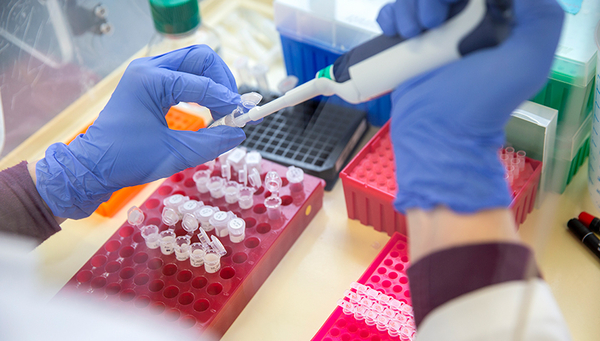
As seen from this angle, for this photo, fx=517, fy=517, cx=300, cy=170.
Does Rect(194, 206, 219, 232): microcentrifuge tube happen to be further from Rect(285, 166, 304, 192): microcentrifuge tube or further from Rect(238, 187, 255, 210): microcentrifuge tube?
Rect(285, 166, 304, 192): microcentrifuge tube

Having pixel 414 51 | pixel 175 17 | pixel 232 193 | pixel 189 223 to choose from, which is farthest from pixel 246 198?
pixel 414 51

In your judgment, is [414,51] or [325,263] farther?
[325,263]

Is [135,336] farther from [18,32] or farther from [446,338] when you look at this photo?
[18,32]

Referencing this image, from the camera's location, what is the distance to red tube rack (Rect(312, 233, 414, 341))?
95cm

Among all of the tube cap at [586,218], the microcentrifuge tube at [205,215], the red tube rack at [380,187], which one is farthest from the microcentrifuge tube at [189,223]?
the tube cap at [586,218]

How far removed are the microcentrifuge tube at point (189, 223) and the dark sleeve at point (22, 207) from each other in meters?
0.26

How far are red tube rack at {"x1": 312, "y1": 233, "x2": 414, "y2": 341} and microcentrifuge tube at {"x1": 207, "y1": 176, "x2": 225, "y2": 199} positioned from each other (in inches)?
15.0

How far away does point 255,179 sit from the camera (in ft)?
3.94

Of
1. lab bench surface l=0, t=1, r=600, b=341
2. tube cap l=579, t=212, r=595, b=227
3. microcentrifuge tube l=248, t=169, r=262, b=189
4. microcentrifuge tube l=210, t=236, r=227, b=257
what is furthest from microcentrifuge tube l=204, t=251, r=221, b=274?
tube cap l=579, t=212, r=595, b=227

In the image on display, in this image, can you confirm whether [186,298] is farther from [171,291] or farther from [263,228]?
[263,228]

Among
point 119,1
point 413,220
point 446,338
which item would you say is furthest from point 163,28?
point 446,338

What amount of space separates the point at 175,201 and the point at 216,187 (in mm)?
97

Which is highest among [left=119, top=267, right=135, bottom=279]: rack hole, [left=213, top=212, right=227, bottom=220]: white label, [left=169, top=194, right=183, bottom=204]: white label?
[left=169, top=194, right=183, bottom=204]: white label

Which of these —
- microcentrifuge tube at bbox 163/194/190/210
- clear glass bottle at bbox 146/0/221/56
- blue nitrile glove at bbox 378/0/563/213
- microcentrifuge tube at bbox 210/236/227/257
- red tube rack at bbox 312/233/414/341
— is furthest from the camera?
clear glass bottle at bbox 146/0/221/56
